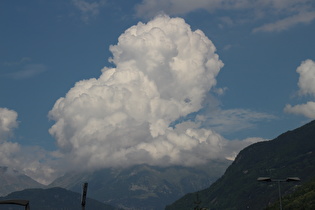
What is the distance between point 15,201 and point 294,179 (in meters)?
41.7

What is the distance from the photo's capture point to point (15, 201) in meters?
28.9

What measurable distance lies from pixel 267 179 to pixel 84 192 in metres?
36.2

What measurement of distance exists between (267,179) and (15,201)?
38.8 metres

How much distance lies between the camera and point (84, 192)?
29281 mm

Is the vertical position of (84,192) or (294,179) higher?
(294,179)

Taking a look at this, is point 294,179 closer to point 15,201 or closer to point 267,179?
point 267,179

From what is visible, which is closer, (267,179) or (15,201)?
(15,201)

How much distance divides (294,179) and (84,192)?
38892mm

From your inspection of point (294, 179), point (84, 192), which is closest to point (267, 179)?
point (294, 179)

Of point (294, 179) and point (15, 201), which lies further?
point (294, 179)

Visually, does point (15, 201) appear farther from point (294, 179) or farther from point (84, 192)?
point (294, 179)

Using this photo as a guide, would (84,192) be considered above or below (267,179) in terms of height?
below

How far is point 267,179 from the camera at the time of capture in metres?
59.9

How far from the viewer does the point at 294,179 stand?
199 ft
